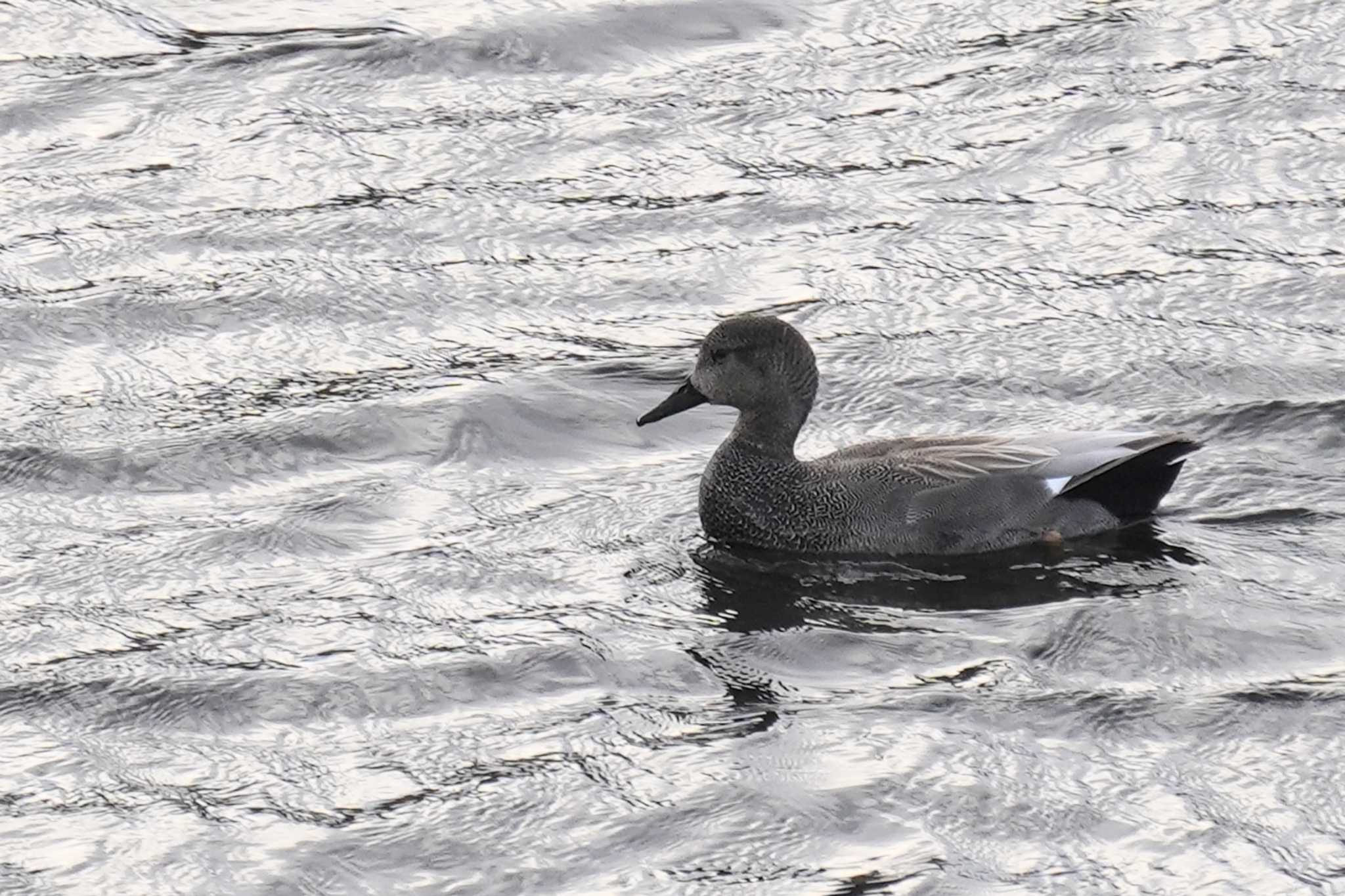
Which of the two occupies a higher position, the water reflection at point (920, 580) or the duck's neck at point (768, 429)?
the duck's neck at point (768, 429)

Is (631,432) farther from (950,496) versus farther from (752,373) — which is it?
(950,496)

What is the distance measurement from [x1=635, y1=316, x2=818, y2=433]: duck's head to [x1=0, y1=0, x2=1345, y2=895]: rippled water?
1.47 feet

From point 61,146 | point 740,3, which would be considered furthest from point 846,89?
point 61,146

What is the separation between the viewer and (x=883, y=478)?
9.80 m

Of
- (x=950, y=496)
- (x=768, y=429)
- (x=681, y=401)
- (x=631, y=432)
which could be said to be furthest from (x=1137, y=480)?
(x=631, y=432)

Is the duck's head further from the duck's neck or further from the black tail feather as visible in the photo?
the black tail feather

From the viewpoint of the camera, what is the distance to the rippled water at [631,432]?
770 cm

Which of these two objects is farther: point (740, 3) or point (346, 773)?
point (740, 3)

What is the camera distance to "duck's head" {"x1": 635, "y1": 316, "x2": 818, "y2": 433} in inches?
392

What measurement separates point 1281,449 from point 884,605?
2.06 metres

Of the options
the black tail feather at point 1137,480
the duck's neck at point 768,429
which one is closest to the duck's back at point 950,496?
the black tail feather at point 1137,480

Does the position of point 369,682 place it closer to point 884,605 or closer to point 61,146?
point 884,605

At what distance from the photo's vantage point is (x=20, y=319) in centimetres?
1155

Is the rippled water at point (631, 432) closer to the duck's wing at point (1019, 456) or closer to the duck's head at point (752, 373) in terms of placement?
the duck's wing at point (1019, 456)
